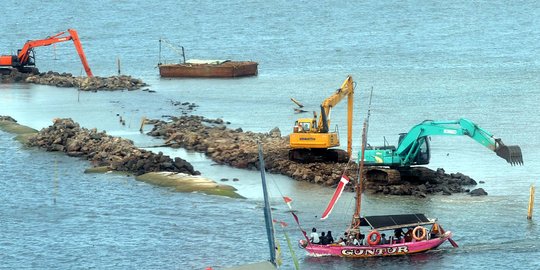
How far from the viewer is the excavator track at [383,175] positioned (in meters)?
71.3

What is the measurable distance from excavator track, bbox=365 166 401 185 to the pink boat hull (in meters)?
13.4

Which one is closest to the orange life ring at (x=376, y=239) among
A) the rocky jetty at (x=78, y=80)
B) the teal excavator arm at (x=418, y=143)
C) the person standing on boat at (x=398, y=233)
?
the person standing on boat at (x=398, y=233)

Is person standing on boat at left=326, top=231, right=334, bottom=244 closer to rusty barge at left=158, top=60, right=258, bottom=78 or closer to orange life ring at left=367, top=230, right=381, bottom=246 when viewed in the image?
orange life ring at left=367, top=230, right=381, bottom=246

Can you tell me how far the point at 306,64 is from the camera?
520 feet

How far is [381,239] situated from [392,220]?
120cm

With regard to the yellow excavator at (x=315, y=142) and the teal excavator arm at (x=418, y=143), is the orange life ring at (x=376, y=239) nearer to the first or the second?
the teal excavator arm at (x=418, y=143)

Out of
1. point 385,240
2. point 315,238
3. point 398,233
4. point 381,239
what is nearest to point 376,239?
point 381,239

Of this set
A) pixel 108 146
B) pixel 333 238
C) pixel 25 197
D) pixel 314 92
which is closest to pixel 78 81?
pixel 314 92

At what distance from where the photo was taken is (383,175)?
71.9 meters

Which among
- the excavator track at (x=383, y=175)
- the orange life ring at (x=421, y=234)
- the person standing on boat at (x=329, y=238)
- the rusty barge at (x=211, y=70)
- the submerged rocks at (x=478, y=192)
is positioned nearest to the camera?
the person standing on boat at (x=329, y=238)

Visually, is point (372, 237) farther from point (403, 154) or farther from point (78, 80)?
point (78, 80)

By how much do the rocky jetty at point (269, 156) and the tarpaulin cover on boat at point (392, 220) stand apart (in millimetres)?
10666

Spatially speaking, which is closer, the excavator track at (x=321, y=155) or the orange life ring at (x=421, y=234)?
the orange life ring at (x=421, y=234)

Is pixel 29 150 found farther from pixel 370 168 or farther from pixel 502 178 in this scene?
pixel 502 178
